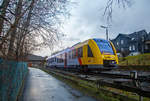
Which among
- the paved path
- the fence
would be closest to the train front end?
the paved path

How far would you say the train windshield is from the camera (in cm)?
1257

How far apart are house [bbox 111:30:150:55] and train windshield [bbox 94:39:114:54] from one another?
105ft

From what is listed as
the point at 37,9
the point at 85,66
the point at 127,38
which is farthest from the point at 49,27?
the point at 127,38

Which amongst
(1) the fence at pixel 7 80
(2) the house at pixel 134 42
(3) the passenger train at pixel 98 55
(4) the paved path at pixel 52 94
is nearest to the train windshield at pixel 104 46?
(3) the passenger train at pixel 98 55

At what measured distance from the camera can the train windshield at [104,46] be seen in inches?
495

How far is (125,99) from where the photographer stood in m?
4.84

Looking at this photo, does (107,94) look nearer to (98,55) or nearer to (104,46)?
(98,55)

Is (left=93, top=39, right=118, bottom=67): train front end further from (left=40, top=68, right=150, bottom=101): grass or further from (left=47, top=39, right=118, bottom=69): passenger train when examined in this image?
(left=40, top=68, right=150, bottom=101): grass

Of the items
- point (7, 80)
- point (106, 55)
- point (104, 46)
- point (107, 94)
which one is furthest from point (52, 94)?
point (104, 46)

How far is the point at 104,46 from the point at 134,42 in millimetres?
39187

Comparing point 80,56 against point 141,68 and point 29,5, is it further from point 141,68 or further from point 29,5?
point 29,5

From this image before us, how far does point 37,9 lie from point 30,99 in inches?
154

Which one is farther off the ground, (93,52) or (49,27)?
(49,27)

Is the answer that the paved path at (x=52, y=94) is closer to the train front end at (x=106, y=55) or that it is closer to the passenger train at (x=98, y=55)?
the passenger train at (x=98, y=55)
